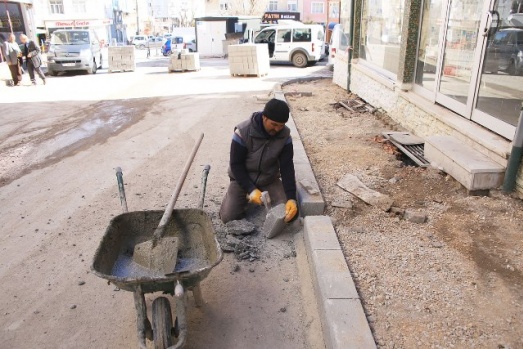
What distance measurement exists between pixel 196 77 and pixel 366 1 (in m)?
7.48

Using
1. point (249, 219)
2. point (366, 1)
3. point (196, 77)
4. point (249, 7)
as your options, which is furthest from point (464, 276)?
point (249, 7)

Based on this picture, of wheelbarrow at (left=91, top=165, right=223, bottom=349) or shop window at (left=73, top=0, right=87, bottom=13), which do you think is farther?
shop window at (left=73, top=0, right=87, bottom=13)

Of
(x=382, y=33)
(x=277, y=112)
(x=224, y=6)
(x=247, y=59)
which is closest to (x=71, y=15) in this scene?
(x=224, y=6)

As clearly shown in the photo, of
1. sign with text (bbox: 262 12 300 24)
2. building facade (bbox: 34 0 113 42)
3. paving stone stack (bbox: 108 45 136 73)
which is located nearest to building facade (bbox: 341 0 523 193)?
paving stone stack (bbox: 108 45 136 73)

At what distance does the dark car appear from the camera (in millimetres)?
4809

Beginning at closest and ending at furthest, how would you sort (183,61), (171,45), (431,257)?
(431,257) < (183,61) < (171,45)

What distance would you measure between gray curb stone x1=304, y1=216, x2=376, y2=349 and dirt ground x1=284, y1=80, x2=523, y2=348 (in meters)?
0.13

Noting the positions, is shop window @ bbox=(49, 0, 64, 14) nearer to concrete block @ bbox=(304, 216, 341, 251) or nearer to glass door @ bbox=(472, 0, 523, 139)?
glass door @ bbox=(472, 0, 523, 139)

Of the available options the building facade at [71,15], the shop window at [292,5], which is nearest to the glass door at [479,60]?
the building facade at [71,15]

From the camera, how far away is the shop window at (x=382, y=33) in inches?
336

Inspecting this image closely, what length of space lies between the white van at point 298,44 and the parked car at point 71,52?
8.54 m

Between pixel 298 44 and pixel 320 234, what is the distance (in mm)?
17681

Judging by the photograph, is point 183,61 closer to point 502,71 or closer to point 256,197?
point 502,71

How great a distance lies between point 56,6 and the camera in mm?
43750
